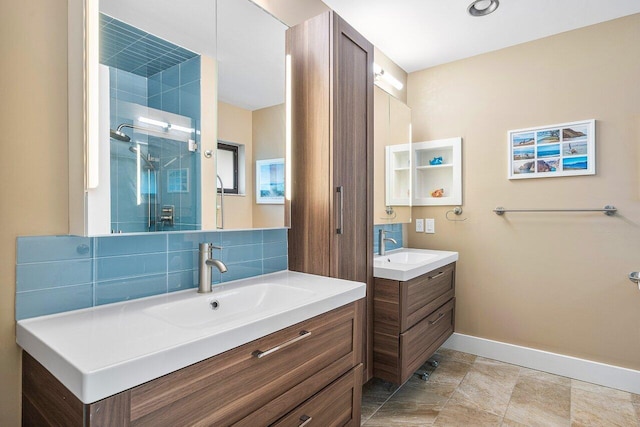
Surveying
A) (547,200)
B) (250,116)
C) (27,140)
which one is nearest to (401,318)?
(250,116)

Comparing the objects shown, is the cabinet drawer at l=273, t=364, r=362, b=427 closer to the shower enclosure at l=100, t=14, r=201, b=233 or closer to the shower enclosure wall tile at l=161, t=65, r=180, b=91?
the shower enclosure at l=100, t=14, r=201, b=233

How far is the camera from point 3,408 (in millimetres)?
1011

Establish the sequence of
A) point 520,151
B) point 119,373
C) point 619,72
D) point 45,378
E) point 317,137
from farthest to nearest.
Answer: point 520,151
point 619,72
point 317,137
point 45,378
point 119,373

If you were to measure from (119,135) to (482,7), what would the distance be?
2.22 meters

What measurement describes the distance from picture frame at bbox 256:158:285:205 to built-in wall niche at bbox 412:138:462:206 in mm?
1678

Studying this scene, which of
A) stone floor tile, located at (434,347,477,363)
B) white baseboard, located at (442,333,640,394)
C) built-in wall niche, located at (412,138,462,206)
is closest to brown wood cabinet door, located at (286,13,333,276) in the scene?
built-in wall niche, located at (412,138,462,206)

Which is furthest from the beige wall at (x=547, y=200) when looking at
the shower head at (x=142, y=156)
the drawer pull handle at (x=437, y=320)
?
the shower head at (x=142, y=156)

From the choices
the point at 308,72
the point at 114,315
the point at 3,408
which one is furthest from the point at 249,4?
the point at 3,408

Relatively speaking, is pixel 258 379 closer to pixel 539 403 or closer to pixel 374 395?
pixel 374 395

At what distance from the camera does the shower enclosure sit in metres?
1.15

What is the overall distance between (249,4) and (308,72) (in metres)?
0.41

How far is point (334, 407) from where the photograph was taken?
1352 millimetres

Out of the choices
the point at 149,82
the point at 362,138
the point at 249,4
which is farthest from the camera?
the point at 362,138

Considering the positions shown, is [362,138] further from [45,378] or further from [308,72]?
[45,378]
